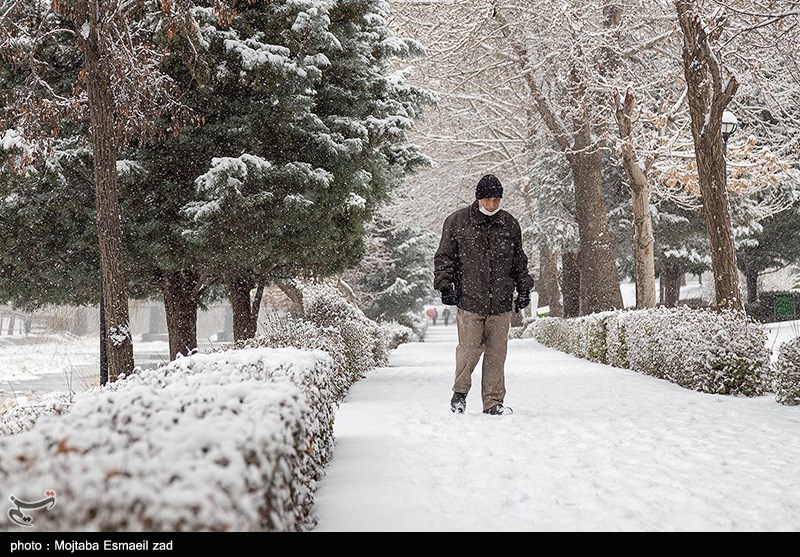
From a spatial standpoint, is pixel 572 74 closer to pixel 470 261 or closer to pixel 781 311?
pixel 470 261

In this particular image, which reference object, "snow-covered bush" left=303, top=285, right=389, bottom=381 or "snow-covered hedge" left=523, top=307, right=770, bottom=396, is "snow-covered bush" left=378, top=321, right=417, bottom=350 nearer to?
"snow-covered bush" left=303, top=285, right=389, bottom=381

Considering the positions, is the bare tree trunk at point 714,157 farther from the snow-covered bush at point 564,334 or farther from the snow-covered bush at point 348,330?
the snow-covered bush at point 564,334

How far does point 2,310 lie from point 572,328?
140 ft

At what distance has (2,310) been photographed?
48.3 metres

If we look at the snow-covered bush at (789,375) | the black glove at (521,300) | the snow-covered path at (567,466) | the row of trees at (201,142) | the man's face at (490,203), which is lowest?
the snow-covered path at (567,466)

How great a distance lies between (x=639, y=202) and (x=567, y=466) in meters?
13.4

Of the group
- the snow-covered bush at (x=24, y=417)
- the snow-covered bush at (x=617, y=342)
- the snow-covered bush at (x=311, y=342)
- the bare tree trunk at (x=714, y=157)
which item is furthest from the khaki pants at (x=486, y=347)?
the snow-covered bush at (x=617, y=342)

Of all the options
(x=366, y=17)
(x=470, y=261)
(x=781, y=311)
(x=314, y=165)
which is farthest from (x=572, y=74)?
(x=781, y=311)

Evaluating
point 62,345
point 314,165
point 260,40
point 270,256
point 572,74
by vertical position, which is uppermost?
point 572,74

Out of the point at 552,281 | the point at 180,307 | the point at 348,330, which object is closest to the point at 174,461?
the point at 348,330

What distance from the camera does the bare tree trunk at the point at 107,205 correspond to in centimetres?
902

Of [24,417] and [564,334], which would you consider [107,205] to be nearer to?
[24,417]

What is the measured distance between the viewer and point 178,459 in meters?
2.36

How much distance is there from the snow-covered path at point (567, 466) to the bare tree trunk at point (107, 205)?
3098 mm
